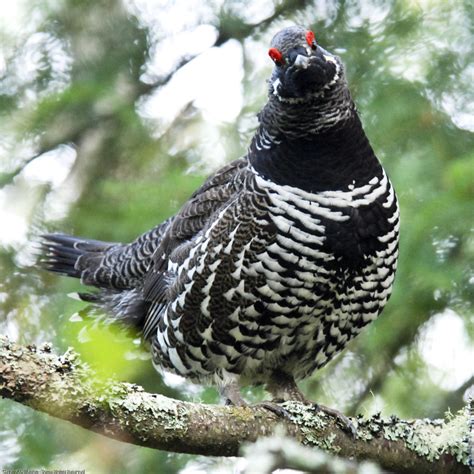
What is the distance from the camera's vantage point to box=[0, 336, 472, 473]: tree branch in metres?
2.90

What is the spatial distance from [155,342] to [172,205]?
2.59 feet

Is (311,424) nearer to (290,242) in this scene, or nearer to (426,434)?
(426,434)

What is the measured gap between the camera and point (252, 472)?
5.85 ft

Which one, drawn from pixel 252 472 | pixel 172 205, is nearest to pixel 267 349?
pixel 172 205

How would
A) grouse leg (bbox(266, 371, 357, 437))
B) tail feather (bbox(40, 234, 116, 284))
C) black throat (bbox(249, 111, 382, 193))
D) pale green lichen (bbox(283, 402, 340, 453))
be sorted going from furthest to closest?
1. tail feather (bbox(40, 234, 116, 284))
2. grouse leg (bbox(266, 371, 357, 437))
3. black throat (bbox(249, 111, 382, 193))
4. pale green lichen (bbox(283, 402, 340, 453))

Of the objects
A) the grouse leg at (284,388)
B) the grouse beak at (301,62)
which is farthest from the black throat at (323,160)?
the grouse leg at (284,388)

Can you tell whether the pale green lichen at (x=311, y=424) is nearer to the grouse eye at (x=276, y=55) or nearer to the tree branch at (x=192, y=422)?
the tree branch at (x=192, y=422)

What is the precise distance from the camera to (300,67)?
4.00 m

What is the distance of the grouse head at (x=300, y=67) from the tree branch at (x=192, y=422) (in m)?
1.41

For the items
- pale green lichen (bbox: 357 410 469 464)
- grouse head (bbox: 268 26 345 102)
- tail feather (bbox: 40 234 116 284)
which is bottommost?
tail feather (bbox: 40 234 116 284)

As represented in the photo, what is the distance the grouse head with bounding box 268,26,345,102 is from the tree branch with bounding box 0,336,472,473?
141 centimetres

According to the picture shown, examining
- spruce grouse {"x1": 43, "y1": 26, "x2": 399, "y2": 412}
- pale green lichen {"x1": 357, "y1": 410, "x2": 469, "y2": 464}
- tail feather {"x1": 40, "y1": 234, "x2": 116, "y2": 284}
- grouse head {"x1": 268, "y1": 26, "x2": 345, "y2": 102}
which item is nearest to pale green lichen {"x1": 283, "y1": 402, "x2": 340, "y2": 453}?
pale green lichen {"x1": 357, "y1": 410, "x2": 469, "y2": 464}

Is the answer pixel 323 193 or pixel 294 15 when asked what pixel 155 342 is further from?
pixel 294 15

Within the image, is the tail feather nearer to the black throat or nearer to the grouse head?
the black throat
